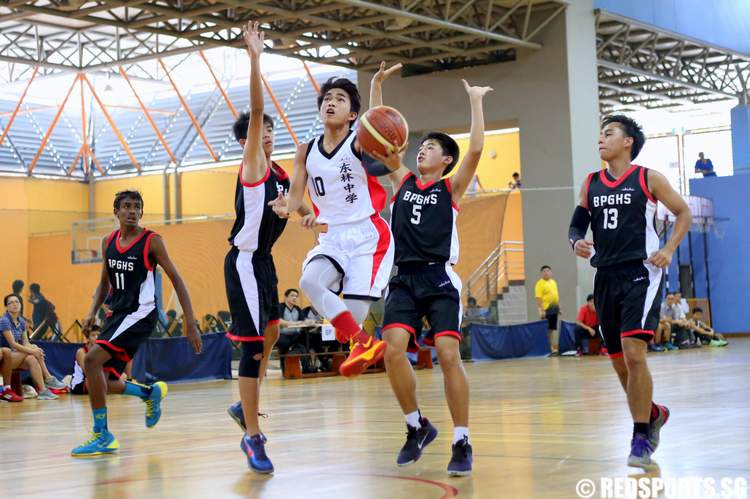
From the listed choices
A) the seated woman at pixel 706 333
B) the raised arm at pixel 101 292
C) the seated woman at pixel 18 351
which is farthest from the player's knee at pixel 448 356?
the seated woman at pixel 706 333

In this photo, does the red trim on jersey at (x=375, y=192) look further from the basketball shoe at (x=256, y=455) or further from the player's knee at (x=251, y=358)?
the basketball shoe at (x=256, y=455)

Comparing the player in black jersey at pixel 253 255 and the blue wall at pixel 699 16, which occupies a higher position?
the blue wall at pixel 699 16

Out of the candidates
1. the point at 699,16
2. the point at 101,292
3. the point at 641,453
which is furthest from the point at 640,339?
A: the point at 699,16

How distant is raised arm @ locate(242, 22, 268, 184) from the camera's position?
19.0 ft

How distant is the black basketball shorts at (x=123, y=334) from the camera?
712 centimetres

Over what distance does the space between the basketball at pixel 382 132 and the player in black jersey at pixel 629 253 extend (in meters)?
1.19

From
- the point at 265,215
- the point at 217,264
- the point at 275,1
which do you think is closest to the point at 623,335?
the point at 265,215

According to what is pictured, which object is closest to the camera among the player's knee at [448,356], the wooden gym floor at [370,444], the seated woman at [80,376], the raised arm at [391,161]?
the wooden gym floor at [370,444]

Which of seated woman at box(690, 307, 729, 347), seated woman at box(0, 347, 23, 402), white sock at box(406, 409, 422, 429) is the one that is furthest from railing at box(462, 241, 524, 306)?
white sock at box(406, 409, 422, 429)

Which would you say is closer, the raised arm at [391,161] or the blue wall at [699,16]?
the raised arm at [391,161]

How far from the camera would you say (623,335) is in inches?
228

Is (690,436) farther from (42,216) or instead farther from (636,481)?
Answer: (42,216)

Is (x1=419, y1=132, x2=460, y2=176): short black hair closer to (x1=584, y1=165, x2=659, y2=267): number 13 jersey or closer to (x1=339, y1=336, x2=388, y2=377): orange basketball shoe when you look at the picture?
(x1=584, y1=165, x2=659, y2=267): number 13 jersey

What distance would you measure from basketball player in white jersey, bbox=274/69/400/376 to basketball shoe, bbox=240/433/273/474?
709mm
